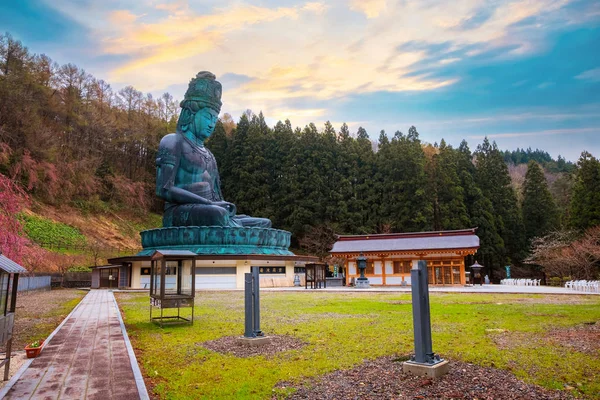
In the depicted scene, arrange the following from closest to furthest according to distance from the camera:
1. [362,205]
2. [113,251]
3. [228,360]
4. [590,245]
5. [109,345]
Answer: [228,360] → [109,345] → [590,245] → [113,251] → [362,205]

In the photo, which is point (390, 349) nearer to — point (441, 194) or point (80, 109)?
point (441, 194)

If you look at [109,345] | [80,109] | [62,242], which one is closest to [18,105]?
[80,109]

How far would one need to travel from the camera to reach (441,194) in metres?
40.3

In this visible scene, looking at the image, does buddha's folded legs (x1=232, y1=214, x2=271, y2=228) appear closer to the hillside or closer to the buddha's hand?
the buddha's hand

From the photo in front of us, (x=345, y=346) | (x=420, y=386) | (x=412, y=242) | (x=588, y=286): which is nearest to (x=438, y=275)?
(x=412, y=242)

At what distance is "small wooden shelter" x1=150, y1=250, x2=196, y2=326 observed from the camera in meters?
9.44

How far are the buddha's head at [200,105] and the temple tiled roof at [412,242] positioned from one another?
39.1 feet

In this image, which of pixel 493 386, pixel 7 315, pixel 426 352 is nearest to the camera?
pixel 493 386

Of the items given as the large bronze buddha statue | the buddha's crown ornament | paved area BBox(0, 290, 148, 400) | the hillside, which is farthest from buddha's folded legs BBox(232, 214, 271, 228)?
paved area BBox(0, 290, 148, 400)

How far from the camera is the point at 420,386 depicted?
4.66m

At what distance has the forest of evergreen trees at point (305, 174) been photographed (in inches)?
1419

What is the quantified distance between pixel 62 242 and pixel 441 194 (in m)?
32.9

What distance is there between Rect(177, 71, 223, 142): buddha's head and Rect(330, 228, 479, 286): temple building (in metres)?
11.9

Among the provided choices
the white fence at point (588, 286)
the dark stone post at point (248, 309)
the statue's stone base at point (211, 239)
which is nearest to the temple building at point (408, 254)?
the white fence at point (588, 286)
